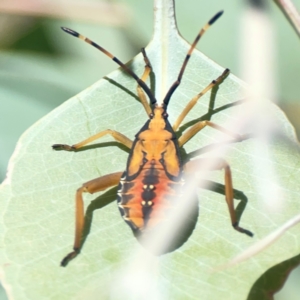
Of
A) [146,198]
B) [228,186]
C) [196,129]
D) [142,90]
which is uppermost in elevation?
[142,90]

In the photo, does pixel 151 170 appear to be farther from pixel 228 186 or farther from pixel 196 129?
pixel 228 186

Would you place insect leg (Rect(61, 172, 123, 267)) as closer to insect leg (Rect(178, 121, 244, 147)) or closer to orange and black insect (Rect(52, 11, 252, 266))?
orange and black insect (Rect(52, 11, 252, 266))

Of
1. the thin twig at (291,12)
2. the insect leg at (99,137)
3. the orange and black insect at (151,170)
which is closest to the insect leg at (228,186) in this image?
the orange and black insect at (151,170)

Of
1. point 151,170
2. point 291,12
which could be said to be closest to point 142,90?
point 151,170

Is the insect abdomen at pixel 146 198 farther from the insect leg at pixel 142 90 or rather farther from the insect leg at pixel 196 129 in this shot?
the insect leg at pixel 142 90

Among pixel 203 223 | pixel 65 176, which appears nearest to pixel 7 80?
pixel 65 176

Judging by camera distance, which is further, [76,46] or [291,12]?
[76,46]

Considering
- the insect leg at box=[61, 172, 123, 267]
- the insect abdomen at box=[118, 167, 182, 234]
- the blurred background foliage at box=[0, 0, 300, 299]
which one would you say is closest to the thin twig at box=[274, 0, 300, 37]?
the blurred background foliage at box=[0, 0, 300, 299]

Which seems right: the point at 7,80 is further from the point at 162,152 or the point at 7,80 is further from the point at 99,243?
the point at 99,243
